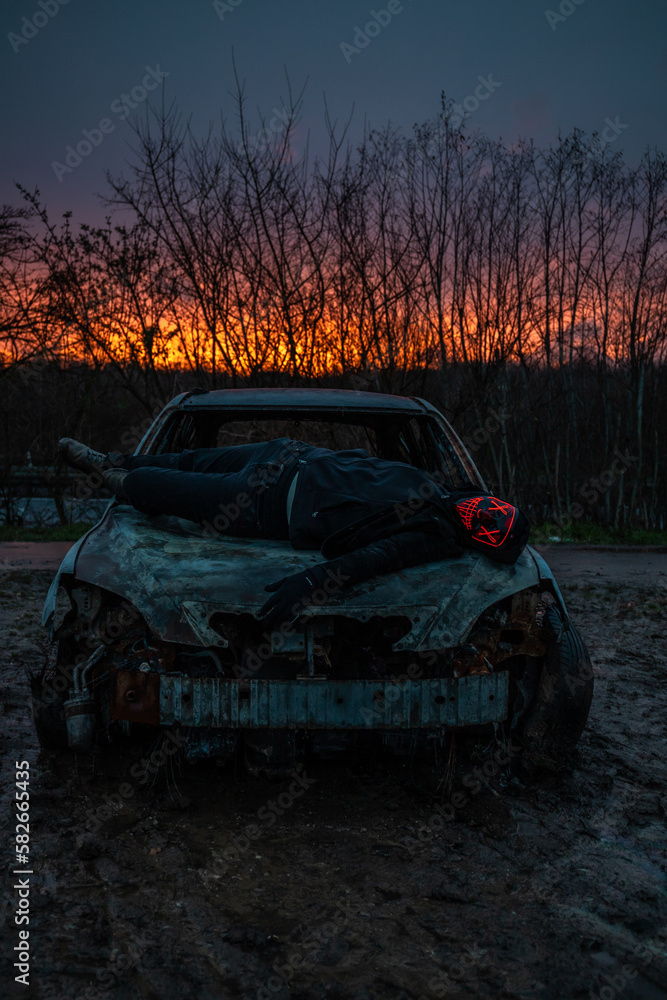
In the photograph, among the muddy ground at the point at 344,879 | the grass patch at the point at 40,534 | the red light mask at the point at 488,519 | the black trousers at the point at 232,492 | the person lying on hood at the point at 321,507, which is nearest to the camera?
the muddy ground at the point at 344,879

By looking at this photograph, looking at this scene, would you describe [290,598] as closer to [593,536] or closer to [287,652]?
[287,652]

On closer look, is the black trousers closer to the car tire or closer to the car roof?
the car roof

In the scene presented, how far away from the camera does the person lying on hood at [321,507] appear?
2.25m

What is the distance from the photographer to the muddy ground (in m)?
1.45

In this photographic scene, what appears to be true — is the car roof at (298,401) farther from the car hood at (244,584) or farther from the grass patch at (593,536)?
the grass patch at (593,536)

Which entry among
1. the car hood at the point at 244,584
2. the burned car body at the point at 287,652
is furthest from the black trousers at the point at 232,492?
the car hood at the point at 244,584

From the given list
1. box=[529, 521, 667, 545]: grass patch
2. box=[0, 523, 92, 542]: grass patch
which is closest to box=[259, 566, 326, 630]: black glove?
box=[529, 521, 667, 545]: grass patch

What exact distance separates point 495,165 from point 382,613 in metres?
10.1

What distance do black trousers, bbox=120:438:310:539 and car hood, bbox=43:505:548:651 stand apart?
29 cm

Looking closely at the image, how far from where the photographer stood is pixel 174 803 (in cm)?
223

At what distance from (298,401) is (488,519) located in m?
1.50

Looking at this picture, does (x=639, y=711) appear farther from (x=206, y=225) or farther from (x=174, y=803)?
(x=206, y=225)

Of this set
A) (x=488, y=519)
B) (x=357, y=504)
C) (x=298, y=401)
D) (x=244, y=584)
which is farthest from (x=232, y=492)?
(x=488, y=519)

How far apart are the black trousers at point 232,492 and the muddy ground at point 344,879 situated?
3.18ft
